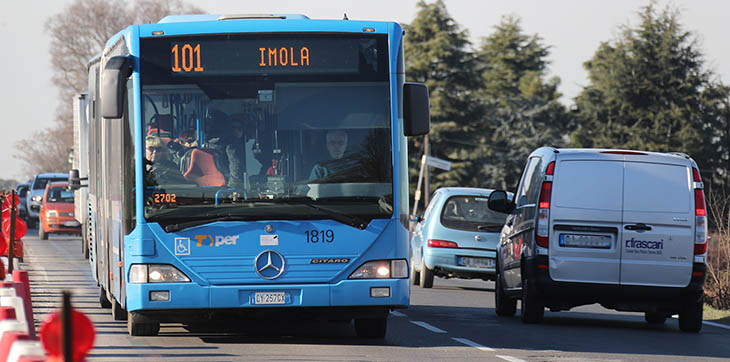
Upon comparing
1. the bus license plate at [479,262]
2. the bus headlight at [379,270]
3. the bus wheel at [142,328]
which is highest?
the bus headlight at [379,270]

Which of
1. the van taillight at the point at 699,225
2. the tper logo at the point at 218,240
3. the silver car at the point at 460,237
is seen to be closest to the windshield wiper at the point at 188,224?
the tper logo at the point at 218,240

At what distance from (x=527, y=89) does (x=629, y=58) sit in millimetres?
29933

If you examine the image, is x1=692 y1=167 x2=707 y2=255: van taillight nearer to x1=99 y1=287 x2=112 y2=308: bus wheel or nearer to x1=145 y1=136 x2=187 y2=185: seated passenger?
x1=145 y1=136 x2=187 y2=185: seated passenger

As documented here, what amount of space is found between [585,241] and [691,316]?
147 centimetres

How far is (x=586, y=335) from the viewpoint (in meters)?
14.3

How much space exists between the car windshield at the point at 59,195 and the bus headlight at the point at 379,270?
29044 millimetres

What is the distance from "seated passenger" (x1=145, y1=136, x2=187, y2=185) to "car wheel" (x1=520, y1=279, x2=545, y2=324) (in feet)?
15.3

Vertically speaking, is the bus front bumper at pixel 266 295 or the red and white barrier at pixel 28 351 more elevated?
the red and white barrier at pixel 28 351

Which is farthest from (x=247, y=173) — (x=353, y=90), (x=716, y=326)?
(x=716, y=326)

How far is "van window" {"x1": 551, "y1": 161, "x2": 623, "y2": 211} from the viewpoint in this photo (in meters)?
14.7

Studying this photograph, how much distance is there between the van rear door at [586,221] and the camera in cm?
1471

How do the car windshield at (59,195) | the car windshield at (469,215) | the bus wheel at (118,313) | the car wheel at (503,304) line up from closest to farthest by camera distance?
the bus wheel at (118,313) < the car wheel at (503,304) < the car windshield at (469,215) < the car windshield at (59,195)

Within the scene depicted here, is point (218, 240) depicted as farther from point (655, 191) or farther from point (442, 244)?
point (442, 244)

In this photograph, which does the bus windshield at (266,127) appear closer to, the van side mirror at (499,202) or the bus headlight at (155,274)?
the bus headlight at (155,274)
